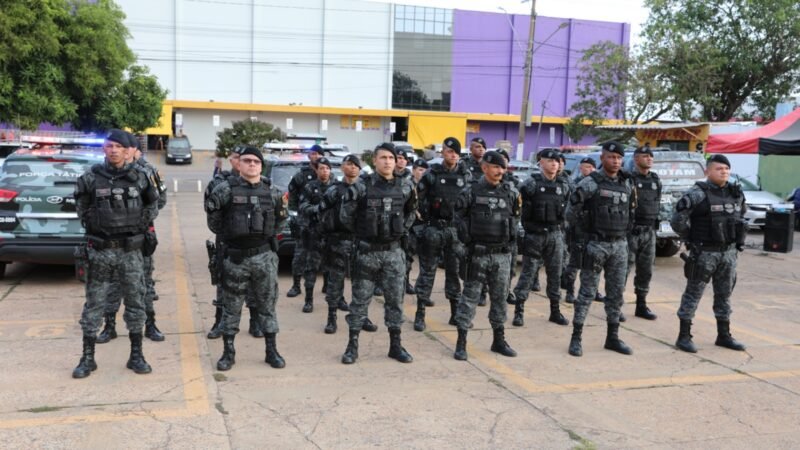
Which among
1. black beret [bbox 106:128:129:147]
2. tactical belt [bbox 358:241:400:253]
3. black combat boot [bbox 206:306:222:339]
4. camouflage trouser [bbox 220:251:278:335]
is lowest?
black combat boot [bbox 206:306:222:339]

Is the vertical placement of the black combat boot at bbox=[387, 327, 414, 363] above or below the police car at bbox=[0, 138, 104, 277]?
below

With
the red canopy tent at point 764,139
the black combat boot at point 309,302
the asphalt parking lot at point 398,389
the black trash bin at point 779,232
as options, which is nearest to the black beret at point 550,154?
the asphalt parking lot at point 398,389

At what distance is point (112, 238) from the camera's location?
18.1ft

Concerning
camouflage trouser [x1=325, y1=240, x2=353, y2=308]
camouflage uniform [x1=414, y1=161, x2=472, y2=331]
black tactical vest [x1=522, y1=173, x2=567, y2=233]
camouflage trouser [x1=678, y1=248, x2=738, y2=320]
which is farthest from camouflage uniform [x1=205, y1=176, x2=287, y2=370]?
camouflage trouser [x1=678, y1=248, x2=738, y2=320]

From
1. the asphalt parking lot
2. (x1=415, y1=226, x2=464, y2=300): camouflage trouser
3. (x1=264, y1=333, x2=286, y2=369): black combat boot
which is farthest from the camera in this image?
(x1=415, y1=226, x2=464, y2=300): camouflage trouser

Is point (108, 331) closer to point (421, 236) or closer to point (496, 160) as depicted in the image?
point (421, 236)

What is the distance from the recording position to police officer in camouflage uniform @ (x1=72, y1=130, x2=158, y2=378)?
5473mm

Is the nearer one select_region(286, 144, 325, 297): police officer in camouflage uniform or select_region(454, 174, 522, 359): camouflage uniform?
select_region(454, 174, 522, 359): camouflage uniform

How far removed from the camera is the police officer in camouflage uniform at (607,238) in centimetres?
659

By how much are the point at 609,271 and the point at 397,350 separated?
7.44 feet

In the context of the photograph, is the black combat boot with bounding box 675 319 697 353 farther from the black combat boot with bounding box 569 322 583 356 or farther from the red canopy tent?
the red canopy tent

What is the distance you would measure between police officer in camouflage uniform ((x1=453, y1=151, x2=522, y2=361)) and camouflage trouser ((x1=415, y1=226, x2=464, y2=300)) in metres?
1.06

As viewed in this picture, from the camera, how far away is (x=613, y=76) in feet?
99.1

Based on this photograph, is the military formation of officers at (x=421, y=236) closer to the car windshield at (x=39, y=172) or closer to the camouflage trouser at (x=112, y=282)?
the camouflage trouser at (x=112, y=282)
